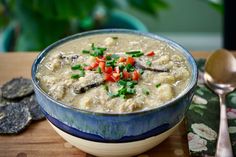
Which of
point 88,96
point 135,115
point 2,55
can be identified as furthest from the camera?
point 2,55

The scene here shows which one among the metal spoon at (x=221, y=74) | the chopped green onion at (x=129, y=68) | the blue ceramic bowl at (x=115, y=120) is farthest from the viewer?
the metal spoon at (x=221, y=74)

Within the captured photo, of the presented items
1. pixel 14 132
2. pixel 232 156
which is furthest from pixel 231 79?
pixel 14 132

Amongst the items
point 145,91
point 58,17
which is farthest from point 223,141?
point 58,17

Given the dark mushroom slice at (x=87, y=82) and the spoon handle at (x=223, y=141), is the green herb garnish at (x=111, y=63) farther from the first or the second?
the spoon handle at (x=223, y=141)

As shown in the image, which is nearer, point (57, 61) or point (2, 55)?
point (57, 61)

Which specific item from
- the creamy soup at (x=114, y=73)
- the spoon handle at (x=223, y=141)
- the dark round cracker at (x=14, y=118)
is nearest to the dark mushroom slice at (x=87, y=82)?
the creamy soup at (x=114, y=73)

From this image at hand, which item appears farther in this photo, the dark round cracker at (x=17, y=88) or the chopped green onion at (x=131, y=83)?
the dark round cracker at (x=17, y=88)

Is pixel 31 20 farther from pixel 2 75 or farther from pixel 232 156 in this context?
pixel 232 156

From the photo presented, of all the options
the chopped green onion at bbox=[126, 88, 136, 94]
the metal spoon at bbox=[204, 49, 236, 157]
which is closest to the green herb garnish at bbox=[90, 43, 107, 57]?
the chopped green onion at bbox=[126, 88, 136, 94]

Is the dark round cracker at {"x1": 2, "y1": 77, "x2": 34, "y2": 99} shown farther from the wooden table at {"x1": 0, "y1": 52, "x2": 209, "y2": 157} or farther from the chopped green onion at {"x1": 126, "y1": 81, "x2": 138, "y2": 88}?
the chopped green onion at {"x1": 126, "y1": 81, "x2": 138, "y2": 88}
